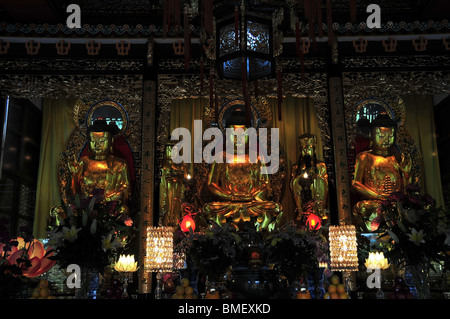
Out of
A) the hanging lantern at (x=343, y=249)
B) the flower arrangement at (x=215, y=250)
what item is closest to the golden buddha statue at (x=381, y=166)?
the hanging lantern at (x=343, y=249)

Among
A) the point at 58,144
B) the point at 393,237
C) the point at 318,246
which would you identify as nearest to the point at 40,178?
the point at 58,144

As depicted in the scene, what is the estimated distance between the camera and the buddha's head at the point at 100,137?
5.77 m

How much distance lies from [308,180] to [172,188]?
1.38 meters

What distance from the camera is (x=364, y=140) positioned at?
20.2ft

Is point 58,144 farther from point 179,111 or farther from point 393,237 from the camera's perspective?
point 393,237

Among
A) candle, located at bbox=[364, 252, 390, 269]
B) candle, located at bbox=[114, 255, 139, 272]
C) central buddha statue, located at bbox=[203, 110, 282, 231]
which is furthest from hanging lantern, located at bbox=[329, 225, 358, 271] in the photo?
candle, located at bbox=[114, 255, 139, 272]

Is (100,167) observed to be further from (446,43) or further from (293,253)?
(446,43)

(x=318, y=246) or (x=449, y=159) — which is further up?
(x=449, y=159)

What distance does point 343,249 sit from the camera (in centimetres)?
365

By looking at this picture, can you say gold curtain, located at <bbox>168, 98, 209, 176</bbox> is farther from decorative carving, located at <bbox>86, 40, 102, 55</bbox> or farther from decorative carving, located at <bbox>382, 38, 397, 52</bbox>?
decorative carving, located at <bbox>382, 38, 397, 52</bbox>

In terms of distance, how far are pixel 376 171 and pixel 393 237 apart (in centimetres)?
250

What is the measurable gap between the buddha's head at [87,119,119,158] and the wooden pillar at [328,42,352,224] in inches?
90.8

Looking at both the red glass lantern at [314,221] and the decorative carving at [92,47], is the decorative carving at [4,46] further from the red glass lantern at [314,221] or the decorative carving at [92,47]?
the red glass lantern at [314,221]
